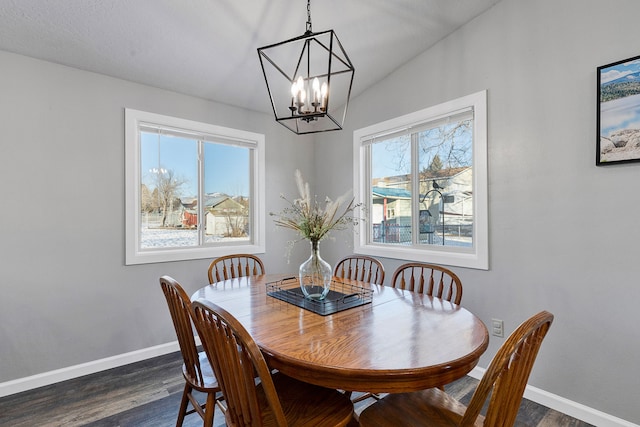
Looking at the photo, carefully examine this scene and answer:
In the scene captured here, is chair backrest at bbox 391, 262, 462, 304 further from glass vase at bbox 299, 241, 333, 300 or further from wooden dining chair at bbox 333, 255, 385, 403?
glass vase at bbox 299, 241, 333, 300

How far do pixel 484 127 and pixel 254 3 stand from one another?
6.03 ft

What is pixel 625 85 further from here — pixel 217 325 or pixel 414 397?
pixel 217 325

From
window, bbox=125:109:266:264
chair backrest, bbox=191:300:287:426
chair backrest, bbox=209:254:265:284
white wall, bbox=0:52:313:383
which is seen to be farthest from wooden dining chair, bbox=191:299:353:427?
window, bbox=125:109:266:264

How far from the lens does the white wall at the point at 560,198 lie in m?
1.76

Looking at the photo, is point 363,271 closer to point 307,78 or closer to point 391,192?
point 391,192

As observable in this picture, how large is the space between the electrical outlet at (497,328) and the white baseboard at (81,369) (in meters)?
2.69

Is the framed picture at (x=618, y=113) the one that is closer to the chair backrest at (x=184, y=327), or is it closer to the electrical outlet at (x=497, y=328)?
the electrical outlet at (x=497, y=328)

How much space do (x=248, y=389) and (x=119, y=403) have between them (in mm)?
1654

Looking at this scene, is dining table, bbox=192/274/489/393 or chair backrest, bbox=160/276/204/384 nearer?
dining table, bbox=192/274/489/393

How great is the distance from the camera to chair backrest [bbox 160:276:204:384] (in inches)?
57.3

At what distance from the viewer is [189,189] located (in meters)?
3.08

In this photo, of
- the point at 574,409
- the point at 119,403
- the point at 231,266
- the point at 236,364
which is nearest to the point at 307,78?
the point at 236,364

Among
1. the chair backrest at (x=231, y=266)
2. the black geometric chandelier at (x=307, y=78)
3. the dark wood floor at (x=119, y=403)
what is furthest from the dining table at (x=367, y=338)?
the black geometric chandelier at (x=307, y=78)

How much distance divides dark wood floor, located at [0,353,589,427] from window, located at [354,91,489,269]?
0.97 metres
